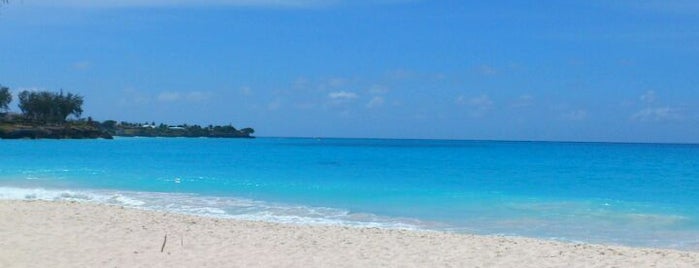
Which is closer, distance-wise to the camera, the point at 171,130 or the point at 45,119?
the point at 45,119

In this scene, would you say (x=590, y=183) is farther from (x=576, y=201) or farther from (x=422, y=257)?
(x=422, y=257)

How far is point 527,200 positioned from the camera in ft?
75.7

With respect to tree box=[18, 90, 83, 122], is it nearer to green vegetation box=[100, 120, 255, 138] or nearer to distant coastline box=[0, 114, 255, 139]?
distant coastline box=[0, 114, 255, 139]

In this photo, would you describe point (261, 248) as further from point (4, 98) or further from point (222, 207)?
point (4, 98)

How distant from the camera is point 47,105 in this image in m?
102

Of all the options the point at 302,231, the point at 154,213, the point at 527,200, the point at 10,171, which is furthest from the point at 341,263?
the point at 10,171

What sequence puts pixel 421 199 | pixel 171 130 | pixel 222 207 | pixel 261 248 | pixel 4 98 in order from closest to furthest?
1. pixel 261 248
2. pixel 222 207
3. pixel 421 199
4. pixel 4 98
5. pixel 171 130

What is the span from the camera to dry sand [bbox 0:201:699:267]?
1004cm

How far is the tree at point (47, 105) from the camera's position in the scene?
336 feet

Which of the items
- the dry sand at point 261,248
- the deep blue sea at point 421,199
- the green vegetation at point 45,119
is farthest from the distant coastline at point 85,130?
the dry sand at point 261,248

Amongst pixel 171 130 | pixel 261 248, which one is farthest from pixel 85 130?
pixel 261 248

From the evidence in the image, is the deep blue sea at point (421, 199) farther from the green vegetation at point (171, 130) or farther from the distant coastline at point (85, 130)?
the green vegetation at point (171, 130)

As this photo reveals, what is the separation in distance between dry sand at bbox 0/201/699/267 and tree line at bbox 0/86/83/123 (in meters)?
93.9

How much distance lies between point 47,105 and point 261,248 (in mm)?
98077
